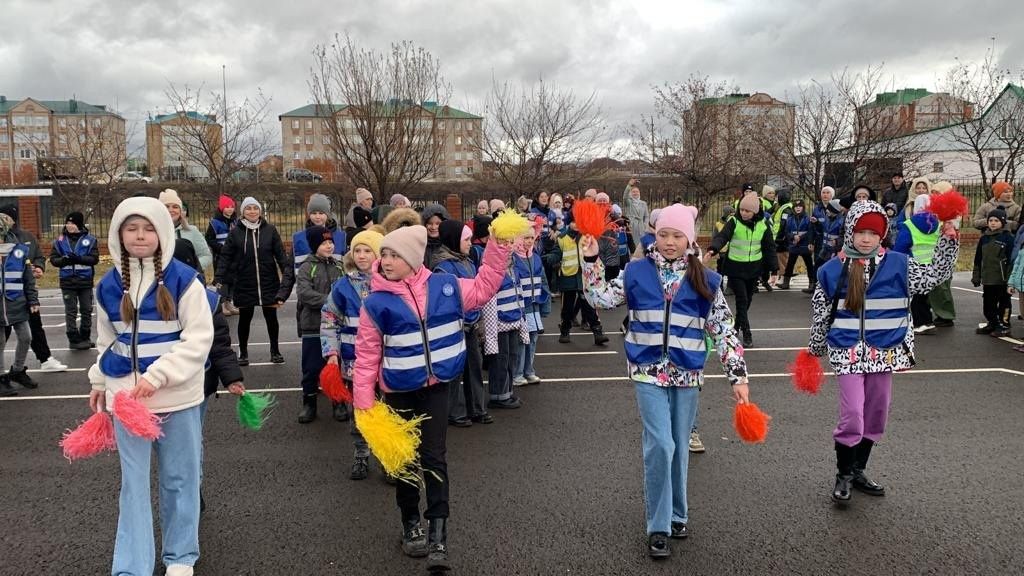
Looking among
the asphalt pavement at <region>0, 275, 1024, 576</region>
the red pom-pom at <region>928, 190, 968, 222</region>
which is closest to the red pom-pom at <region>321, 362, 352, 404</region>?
the asphalt pavement at <region>0, 275, 1024, 576</region>

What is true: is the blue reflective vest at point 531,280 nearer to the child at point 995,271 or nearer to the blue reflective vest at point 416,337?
the blue reflective vest at point 416,337

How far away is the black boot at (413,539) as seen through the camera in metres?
4.06

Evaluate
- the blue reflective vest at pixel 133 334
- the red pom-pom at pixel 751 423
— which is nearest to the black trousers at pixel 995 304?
the red pom-pom at pixel 751 423

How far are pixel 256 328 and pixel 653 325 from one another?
934 cm

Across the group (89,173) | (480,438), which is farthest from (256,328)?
(89,173)

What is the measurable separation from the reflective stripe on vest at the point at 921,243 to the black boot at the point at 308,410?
23.0ft

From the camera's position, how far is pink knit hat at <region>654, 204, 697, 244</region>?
13.2ft

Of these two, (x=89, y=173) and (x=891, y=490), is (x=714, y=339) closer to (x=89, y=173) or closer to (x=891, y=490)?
(x=891, y=490)

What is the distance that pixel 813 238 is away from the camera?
618 inches

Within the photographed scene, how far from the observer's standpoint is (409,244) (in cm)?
396

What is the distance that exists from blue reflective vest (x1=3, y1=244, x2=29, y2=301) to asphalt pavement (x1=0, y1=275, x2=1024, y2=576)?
114 centimetres

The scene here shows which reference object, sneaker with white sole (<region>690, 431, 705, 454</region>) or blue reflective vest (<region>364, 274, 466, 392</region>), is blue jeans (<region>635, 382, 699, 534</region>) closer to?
blue reflective vest (<region>364, 274, 466, 392</region>)

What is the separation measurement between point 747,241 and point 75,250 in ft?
29.2

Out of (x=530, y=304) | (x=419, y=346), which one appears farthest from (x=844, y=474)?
(x=530, y=304)
